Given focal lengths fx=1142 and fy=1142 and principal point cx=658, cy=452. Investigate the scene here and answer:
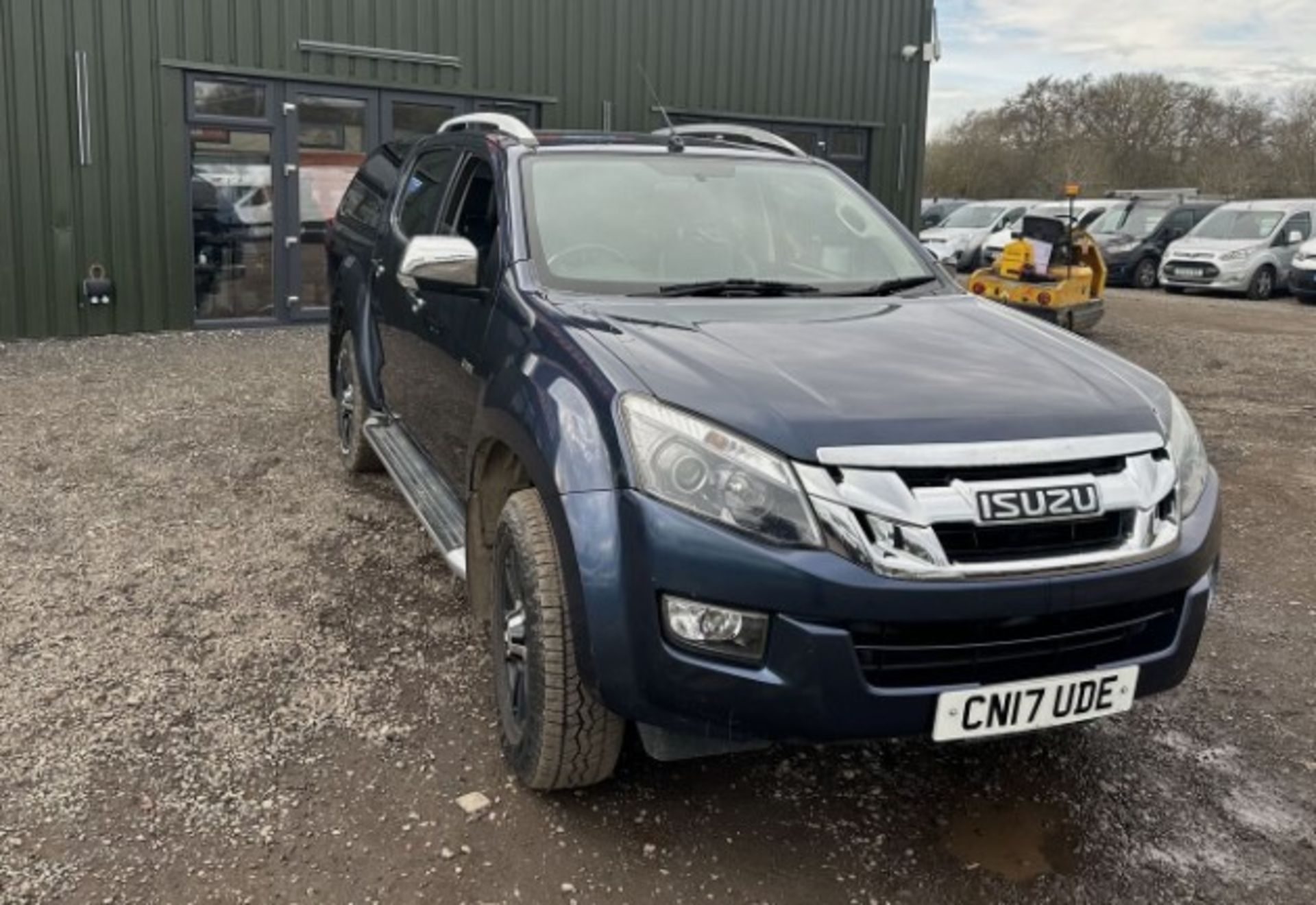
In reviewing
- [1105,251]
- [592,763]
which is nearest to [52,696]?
[592,763]

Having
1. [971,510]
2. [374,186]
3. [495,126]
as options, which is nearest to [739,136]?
[495,126]

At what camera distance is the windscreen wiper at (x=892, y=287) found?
144 inches

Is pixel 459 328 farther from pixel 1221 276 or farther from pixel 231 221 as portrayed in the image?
pixel 1221 276

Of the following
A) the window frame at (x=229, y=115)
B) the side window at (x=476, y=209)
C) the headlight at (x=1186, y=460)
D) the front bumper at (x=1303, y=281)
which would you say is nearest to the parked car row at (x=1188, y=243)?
the front bumper at (x=1303, y=281)

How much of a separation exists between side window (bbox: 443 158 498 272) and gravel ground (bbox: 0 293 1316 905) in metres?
1.37

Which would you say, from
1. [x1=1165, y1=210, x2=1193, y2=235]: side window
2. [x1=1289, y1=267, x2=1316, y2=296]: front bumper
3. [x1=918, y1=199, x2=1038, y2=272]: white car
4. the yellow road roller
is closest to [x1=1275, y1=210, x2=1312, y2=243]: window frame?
[x1=1289, y1=267, x2=1316, y2=296]: front bumper

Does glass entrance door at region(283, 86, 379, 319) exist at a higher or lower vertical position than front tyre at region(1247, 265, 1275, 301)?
higher

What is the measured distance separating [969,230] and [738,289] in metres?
21.0

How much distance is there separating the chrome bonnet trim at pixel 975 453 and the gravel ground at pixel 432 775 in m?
1.03

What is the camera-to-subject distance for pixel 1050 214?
2017cm

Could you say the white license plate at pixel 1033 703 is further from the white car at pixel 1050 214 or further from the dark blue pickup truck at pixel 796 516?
the white car at pixel 1050 214

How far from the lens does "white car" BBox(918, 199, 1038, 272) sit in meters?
22.1

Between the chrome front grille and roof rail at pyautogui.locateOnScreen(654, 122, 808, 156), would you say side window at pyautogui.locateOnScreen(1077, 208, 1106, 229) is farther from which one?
the chrome front grille

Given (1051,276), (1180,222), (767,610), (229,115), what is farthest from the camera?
(1180,222)
